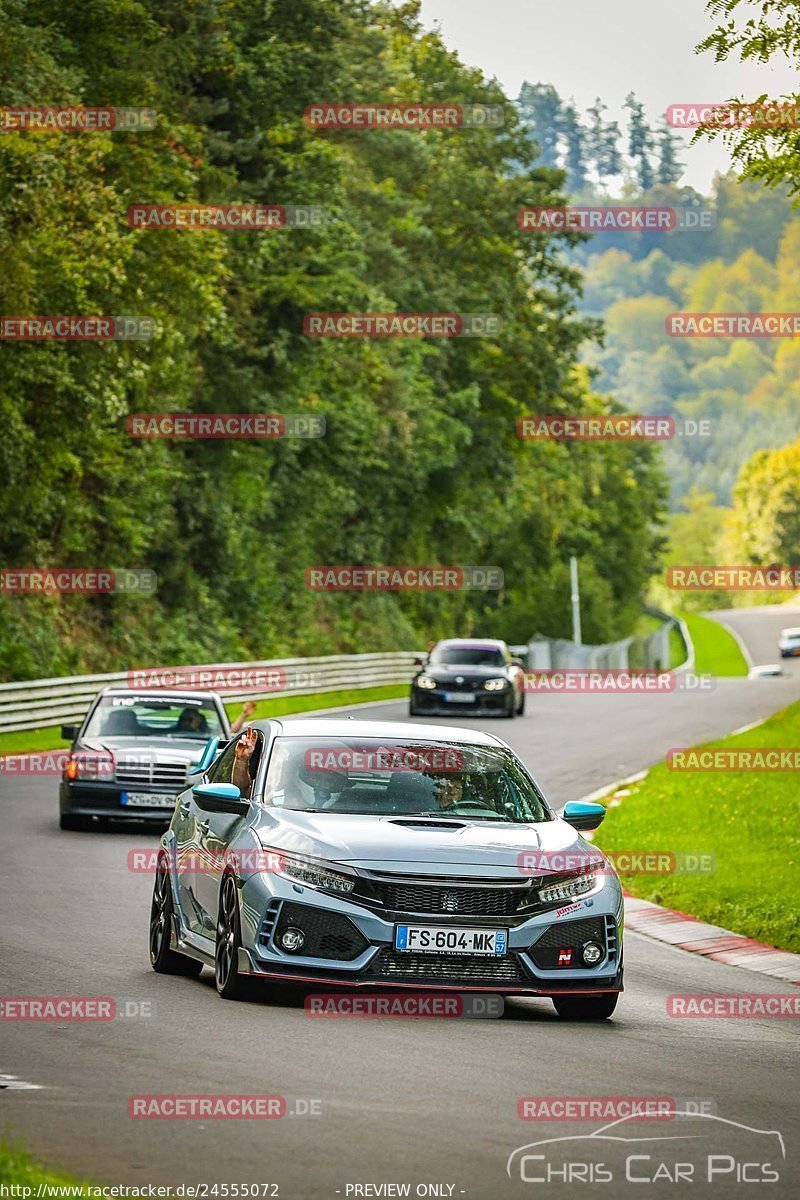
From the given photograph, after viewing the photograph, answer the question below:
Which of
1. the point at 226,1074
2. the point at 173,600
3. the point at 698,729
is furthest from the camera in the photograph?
the point at 173,600

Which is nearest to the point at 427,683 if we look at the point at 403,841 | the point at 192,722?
the point at 192,722

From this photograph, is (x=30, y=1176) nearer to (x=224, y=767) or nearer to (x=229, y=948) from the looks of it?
(x=229, y=948)

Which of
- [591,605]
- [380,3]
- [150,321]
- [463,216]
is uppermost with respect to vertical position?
[380,3]

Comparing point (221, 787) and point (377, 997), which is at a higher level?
point (221, 787)

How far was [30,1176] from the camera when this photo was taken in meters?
5.90

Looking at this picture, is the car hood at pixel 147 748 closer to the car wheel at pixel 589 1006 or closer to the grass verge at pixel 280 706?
the grass verge at pixel 280 706

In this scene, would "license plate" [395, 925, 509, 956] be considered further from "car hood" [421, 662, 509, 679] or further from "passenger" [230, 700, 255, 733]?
"car hood" [421, 662, 509, 679]

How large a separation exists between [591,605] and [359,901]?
330 ft

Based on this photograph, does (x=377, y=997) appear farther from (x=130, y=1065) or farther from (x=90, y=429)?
(x=90, y=429)

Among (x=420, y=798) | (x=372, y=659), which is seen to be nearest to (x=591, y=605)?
(x=372, y=659)

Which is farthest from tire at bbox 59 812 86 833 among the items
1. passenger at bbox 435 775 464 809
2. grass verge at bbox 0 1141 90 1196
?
grass verge at bbox 0 1141 90 1196

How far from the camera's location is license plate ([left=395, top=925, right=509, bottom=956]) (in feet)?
31.8

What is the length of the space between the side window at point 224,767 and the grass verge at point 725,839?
469cm

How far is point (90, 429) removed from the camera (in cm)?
3278
